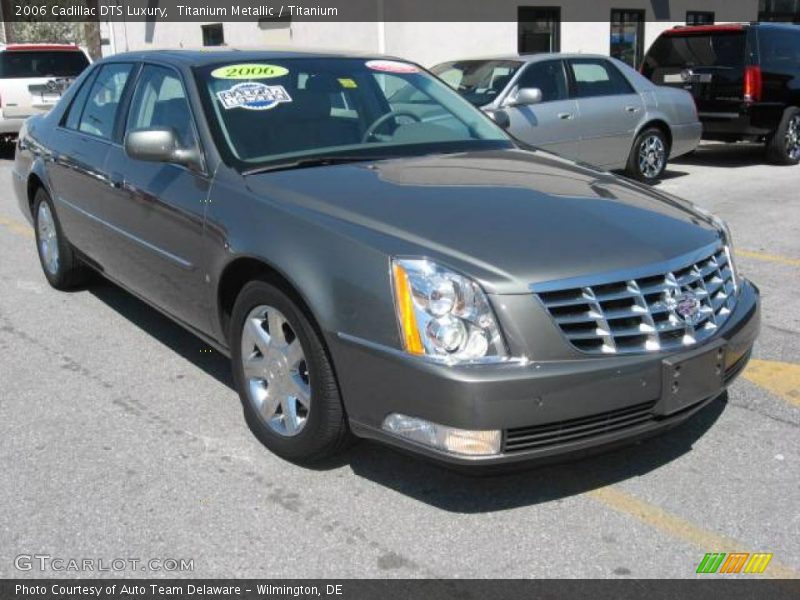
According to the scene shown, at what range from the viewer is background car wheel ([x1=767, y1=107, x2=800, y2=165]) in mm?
11336

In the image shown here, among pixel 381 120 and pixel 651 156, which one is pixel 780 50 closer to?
pixel 651 156

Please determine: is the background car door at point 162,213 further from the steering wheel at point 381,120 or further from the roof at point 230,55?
the steering wheel at point 381,120

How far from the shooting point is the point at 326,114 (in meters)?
4.14

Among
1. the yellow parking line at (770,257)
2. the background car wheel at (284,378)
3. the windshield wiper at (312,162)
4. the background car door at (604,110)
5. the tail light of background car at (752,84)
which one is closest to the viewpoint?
the background car wheel at (284,378)

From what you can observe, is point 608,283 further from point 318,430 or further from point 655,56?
point 655,56

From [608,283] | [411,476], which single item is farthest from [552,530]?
[608,283]

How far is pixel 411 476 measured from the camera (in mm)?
3414

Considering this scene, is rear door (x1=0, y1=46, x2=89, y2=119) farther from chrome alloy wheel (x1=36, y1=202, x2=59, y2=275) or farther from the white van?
chrome alloy wheel (x1=36, y1=202, x2=59, y2=275)

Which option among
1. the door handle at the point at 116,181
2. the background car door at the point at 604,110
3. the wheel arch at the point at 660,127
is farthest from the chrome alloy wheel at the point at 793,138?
the door handle at the point at 116,181

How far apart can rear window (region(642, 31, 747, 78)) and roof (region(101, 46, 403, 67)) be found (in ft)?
25.7

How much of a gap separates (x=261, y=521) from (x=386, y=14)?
12.9 m

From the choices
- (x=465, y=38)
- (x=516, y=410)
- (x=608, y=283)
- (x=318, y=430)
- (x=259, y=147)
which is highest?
(x=465, y=38)

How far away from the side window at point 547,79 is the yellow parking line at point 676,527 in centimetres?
641

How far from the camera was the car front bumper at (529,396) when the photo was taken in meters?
2.75
